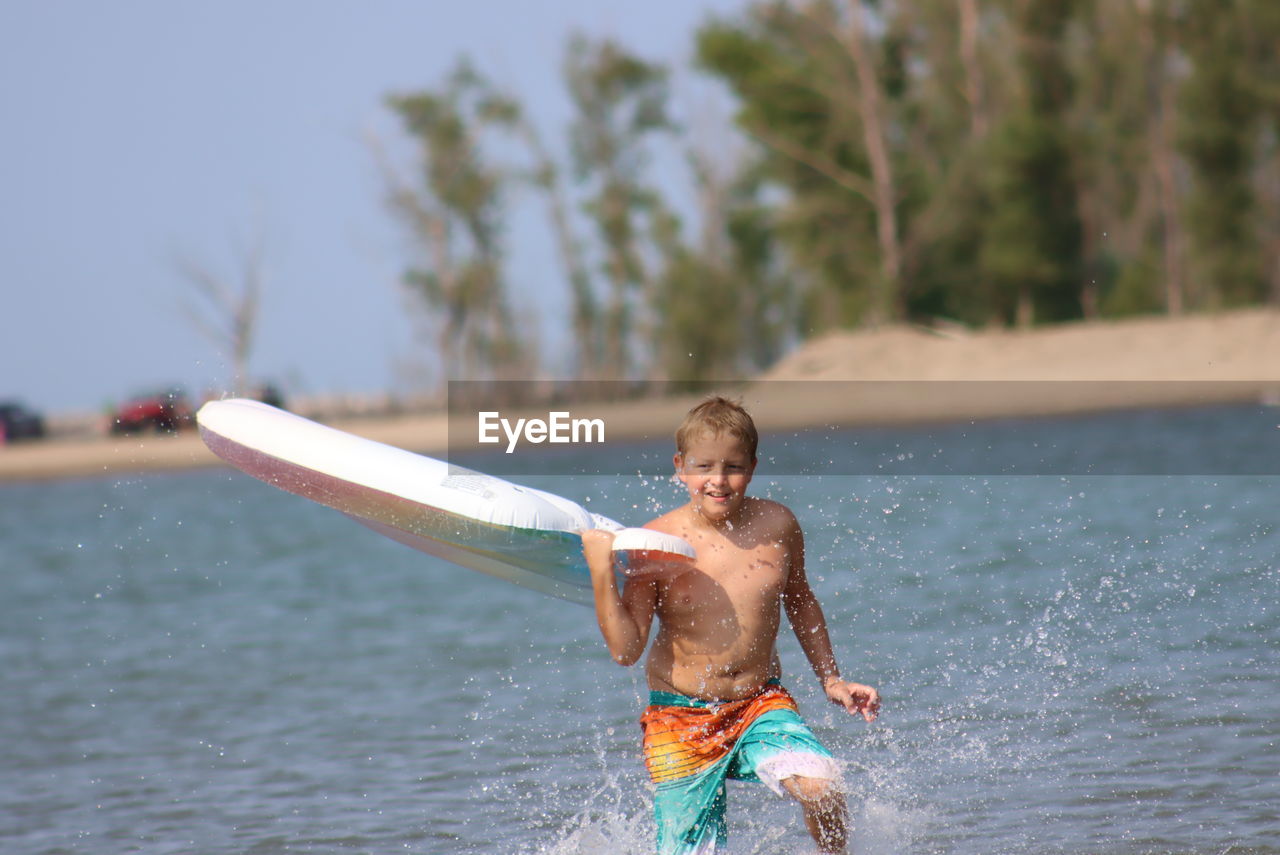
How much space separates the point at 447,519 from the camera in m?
4.32

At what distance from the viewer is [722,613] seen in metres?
3.87

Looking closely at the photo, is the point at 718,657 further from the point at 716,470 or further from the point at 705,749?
the point at 716,470

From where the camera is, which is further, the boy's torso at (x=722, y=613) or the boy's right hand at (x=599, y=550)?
the boy's torso at (x=722, y=613)

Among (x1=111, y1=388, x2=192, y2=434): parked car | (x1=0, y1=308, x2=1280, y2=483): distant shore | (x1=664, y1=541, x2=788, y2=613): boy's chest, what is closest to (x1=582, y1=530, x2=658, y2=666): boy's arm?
(x1=664, y1=541, x2=788, y2=613): boy's chest

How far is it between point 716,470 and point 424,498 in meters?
0.92

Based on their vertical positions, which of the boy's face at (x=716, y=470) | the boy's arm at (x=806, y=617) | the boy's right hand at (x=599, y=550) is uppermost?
the boy's face at (x=716, y=470)

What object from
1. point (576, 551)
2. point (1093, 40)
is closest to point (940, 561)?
point (576, 551)

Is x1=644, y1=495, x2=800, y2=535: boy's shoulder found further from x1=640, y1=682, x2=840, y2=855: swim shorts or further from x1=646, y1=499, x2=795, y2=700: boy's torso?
x1=640, y1=682, x2=840, y2=855: swim shorts

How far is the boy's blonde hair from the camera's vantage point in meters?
3.78

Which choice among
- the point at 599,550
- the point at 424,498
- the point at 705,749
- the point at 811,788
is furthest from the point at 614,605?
the point at 424,498

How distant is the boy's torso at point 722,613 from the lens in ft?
12.7

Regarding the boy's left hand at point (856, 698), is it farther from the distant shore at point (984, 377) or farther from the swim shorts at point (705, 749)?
the distant shore at point (984, 377)

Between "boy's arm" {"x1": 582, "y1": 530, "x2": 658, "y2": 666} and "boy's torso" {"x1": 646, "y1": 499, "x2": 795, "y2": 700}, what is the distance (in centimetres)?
10

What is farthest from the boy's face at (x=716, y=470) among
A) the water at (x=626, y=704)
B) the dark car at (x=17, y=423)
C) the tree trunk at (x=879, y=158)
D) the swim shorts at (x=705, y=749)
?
the dark car at (x=17, y=423)
